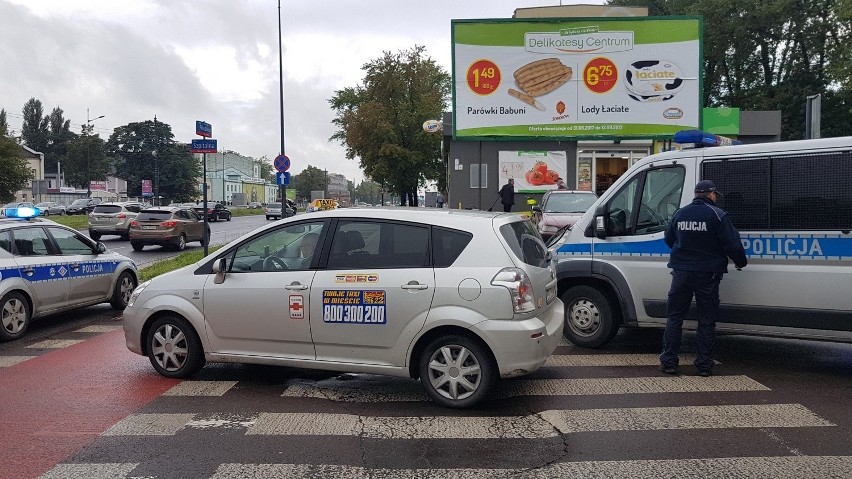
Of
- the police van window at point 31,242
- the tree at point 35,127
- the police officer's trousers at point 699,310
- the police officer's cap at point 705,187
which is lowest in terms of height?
the police officer's trousers at point 699,310

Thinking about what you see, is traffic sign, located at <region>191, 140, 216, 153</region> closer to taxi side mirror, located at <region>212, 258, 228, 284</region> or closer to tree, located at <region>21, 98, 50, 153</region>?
taxi side mirror, located at <region>212, 258, 228, 284</region>

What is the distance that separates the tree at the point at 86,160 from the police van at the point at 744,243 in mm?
89540

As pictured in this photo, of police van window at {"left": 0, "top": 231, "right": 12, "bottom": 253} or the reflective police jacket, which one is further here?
police van window at {"left": 0, "top": 231, "right": 12, "bottom": 253}

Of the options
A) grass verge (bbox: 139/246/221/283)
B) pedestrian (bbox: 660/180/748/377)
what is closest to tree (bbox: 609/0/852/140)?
grass verge (bbox: 139/246/221/283)

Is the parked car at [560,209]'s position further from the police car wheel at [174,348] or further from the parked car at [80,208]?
the parked car at [80,208]

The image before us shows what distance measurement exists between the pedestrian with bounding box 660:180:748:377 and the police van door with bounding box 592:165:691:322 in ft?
1.93

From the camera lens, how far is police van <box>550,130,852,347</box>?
20.7 feet

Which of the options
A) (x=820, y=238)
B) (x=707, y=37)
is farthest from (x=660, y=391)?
(x=707, y=37)

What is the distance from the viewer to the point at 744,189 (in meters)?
6.80

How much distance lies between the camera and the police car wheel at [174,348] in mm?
6523

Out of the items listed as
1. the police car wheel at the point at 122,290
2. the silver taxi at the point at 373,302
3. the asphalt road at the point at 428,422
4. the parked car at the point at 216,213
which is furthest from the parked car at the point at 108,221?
the silver taxi at the point at 373,302

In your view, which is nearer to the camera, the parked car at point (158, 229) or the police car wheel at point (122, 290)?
the police car wheel at point (122, 290)

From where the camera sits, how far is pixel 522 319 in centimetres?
547

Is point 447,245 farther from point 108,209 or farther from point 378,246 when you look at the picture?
A: point 108,209
